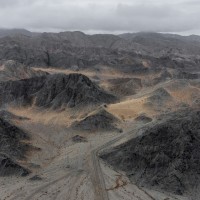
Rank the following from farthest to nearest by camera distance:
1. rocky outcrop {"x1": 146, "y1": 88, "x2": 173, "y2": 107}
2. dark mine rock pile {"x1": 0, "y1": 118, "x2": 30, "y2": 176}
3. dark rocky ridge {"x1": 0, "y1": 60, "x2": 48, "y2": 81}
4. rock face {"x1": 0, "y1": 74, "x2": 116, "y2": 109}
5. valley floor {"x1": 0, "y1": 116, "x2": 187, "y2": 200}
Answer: dark rocky ridge {"x1": 0, "y1": 60, "x2": 48, "y2": 81} → rocky outcrop {"x1": 146, "y1": 88, "x2": 173, "y2": 107} → rock face {"x1": 0, "y1": 74, "x2": 116, "y2": 109} → dark mine rock pile {"x1": 0, "y1": 118, "x2": 30, "y2": 176} → valley floor {"x1": 0, "y1": 116, "x2": 187, "y2": 200}

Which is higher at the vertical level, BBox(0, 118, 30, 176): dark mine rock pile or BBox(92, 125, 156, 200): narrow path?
BBox(0, 118, 30, 176): dark mine rock pile

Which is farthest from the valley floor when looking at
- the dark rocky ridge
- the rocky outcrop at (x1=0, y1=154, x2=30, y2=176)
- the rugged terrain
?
the dark rocky ridge

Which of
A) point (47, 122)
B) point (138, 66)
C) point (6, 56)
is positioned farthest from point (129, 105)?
point (6, 56)

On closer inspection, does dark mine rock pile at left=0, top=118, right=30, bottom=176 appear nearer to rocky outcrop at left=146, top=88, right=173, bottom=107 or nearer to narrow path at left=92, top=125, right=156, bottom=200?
narrow path at left=92, top=125, right=156, bottom=200

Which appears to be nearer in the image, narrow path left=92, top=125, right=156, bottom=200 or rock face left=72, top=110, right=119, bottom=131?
narrow path left=92, top=125, right=156, bottom=200

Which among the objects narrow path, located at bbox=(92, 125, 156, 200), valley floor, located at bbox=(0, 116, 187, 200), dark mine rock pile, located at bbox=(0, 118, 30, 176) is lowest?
valley floor, located at bbox=(0, 116, 187, 200)

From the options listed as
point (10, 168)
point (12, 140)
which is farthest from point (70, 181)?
point (12, 140)

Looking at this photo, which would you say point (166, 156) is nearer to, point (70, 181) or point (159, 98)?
point (70, 181)

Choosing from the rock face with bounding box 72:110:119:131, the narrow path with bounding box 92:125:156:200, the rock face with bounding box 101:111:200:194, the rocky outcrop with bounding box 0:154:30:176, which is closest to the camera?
the narrow path with bounding box 92:125:156:200
